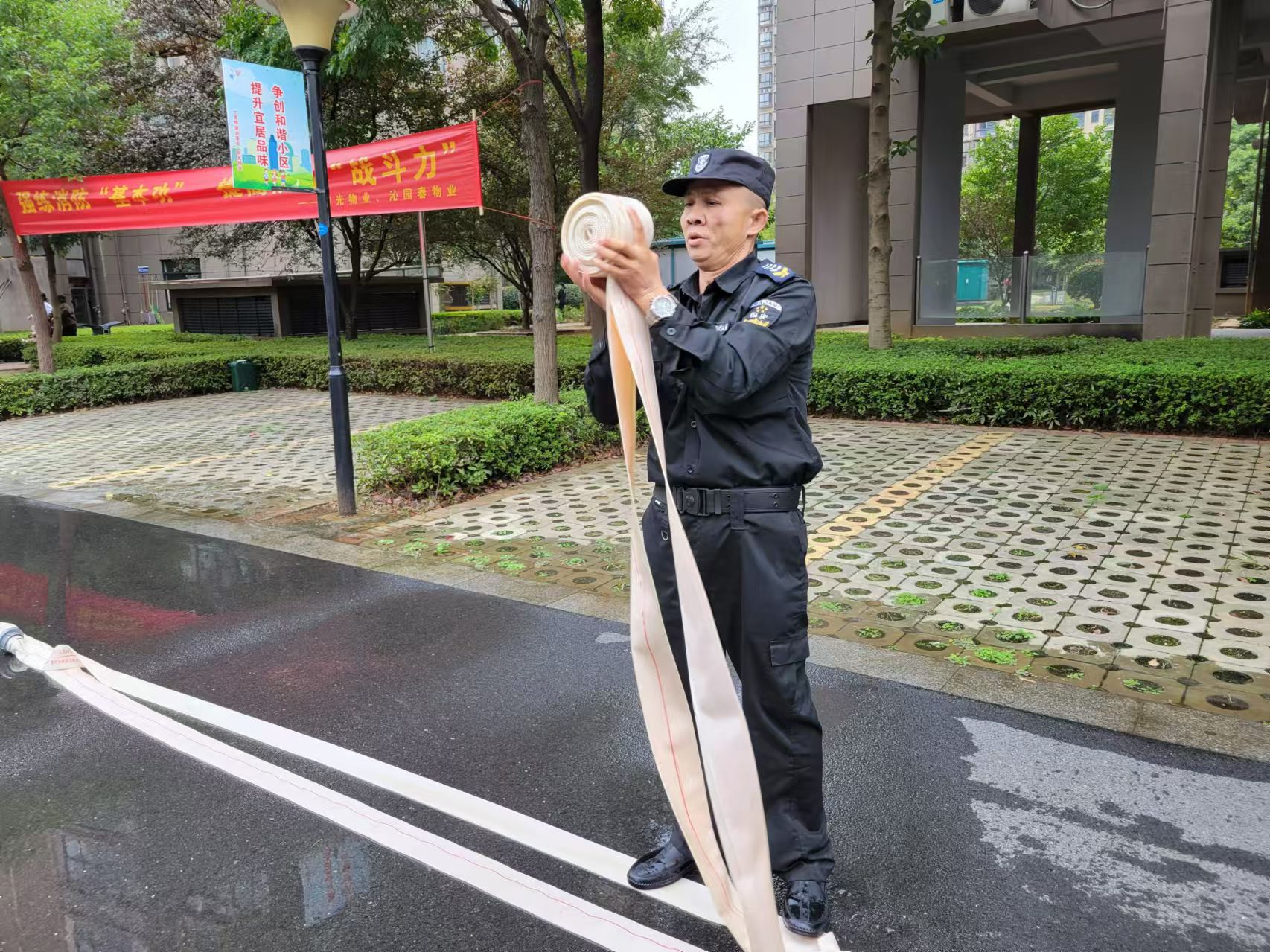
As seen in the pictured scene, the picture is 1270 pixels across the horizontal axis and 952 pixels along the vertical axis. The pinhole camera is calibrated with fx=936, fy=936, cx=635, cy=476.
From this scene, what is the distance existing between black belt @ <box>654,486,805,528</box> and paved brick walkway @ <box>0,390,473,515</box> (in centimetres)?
569

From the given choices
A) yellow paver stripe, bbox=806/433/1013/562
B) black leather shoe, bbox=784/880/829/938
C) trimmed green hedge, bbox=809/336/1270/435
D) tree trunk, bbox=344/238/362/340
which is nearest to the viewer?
black leather shoe, bbox=784/880/829/938

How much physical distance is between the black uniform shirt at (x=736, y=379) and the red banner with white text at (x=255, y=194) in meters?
8.00

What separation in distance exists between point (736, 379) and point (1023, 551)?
157 inches

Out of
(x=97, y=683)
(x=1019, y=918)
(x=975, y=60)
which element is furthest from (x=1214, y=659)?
(x=975, y=60)

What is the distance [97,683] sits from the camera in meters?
4.01

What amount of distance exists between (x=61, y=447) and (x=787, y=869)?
10.9m

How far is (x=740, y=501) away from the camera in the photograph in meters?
2.30

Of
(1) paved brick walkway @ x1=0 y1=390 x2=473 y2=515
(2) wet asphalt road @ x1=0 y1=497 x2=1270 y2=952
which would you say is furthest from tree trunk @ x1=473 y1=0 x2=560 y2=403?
(2) wet asphalt road @ x1=0 y1=497 x2=1270 y2=952

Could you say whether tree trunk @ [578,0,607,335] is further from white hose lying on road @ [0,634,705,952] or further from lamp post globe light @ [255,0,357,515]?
white hose lying on road @ [0,634,705,952]

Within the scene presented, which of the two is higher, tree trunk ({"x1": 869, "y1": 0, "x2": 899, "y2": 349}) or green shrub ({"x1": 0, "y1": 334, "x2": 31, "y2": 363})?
tree trunk ({"x1": 869, "y1": 0, "x2": 899, "y2": 349})

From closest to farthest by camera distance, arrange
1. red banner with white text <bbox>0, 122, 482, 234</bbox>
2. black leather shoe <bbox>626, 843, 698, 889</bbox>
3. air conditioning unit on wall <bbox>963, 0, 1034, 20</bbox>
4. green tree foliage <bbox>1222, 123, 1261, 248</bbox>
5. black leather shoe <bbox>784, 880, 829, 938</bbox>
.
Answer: black leather shoe <bbox>784, 880, 829, 938</bbox>, black leather shoe <bbox>626, 843, 698, 889</bbox>, red banner with white text <bbox>0, 122, 482, 234</bbox>, air conditioning unit on wall <bbox>963, 0, 1034, 20</bbox>, green tree foliage <bbox>1222, 123, 1261, 248</bbox>

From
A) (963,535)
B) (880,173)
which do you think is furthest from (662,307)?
(880,173)

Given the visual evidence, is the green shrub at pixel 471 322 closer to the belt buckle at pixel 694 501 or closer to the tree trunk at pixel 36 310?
→ the tree trunk at pixel 36 310

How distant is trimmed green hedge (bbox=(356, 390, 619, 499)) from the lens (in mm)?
7211
